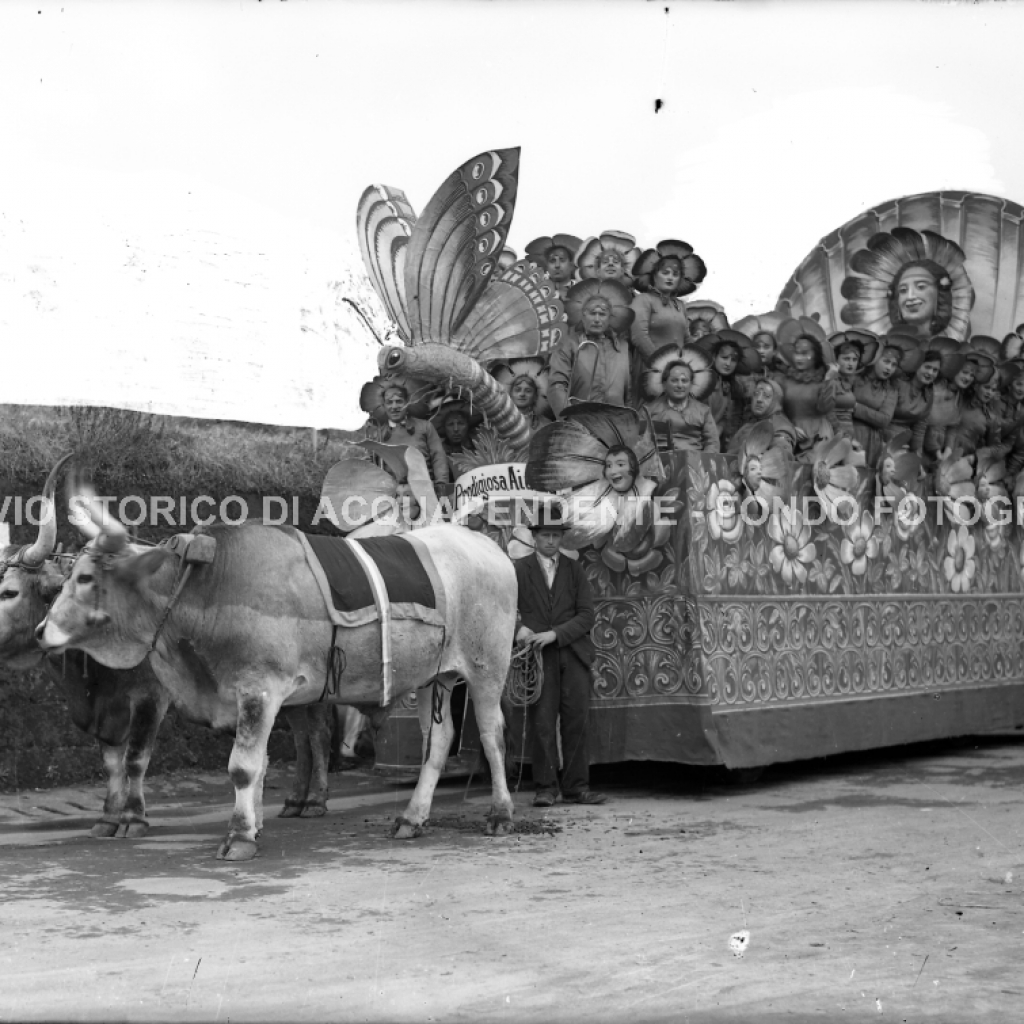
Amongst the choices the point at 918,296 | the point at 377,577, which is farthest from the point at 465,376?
the point at 918,296

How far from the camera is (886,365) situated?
35.1 feet

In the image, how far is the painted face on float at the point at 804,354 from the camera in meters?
10.2

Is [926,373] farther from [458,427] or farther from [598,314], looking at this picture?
[458,427]

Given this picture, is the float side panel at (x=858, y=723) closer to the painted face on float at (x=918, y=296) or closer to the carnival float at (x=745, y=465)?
the carnival float at (x=745, y=465)

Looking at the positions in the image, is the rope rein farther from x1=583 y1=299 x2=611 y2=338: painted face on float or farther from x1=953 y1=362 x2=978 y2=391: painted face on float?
x1=953 y1=362 x2=978 y2=391: painted face on float

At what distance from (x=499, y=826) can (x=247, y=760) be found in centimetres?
151

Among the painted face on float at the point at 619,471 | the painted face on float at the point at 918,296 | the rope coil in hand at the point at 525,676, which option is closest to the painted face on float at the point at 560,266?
the painted face on float at the point at 918,296

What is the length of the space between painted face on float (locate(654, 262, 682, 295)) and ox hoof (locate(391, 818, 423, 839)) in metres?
4.59

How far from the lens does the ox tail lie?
8.72 metres

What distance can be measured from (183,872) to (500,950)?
1.96 metres

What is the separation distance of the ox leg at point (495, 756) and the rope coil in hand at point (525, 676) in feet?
2.70

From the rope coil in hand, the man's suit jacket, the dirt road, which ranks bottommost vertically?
the dirt road

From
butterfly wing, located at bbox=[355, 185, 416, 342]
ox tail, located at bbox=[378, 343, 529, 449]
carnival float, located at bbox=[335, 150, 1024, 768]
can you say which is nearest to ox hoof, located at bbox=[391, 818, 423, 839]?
carnival float, located at bbox=[335, 150, 1024, 768]

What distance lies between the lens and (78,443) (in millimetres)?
10438
